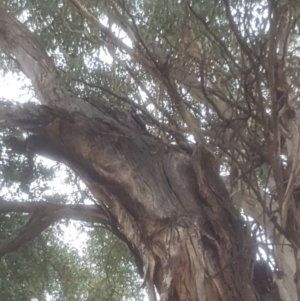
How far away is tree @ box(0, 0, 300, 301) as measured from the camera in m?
2.37

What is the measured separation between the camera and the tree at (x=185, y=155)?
237 centimetres

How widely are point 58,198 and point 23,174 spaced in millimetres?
1115

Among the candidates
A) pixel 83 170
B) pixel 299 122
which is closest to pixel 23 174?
pixel 83 170

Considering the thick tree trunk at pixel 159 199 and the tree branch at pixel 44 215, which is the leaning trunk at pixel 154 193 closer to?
the thick tree trunk at pixel 159 199

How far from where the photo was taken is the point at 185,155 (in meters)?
2.94

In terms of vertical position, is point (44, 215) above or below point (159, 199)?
above

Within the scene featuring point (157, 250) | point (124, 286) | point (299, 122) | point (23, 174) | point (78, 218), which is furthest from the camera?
point (124, 286)

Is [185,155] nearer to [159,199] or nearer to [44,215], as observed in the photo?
[159,199]

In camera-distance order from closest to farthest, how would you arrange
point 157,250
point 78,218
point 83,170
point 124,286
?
point 157,250 → point 83,170 → point 78,218 → point 124,286

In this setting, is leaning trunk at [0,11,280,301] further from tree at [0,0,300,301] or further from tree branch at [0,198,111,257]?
tree branch at [0,198,111,257]

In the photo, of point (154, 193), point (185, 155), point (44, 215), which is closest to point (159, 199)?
point (154, 193)

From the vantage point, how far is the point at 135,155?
290 cm

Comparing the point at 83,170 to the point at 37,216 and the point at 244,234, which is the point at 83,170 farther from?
the point at 244,234

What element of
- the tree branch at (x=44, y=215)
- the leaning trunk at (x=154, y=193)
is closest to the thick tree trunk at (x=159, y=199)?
the leaning trunk at (x=154, y=193)
